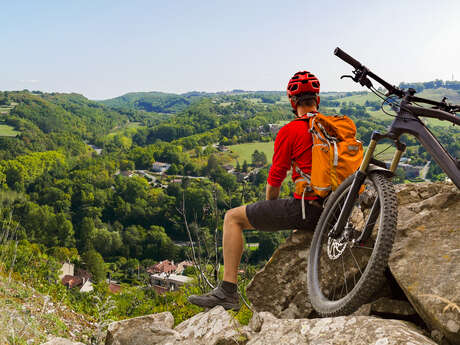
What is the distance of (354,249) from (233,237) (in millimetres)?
918

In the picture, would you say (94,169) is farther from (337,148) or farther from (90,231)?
(337,148)

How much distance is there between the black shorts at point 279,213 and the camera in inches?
109

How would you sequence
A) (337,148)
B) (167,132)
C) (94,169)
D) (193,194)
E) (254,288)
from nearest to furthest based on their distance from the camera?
(337,148)
(254,288)
(193,194)
(94,169)
(167,132)

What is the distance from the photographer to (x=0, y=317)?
8.93 ft

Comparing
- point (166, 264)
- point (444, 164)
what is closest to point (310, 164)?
point (444, 164)

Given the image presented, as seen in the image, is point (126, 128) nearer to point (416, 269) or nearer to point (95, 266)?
point (95, 266)

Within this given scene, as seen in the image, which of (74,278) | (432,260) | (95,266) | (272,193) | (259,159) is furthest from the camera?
(259,159)

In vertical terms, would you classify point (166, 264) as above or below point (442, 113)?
below

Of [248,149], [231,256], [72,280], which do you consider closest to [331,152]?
[231,256]

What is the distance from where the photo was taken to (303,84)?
2.80 m

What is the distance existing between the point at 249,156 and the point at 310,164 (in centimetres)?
8526

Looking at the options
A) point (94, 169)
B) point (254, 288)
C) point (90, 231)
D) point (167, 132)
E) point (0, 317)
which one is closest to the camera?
point (0, 317)

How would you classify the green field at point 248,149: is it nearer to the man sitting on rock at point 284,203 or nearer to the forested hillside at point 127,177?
the forested hillside at point 127,177

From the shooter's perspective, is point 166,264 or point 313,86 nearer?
point 313,86
